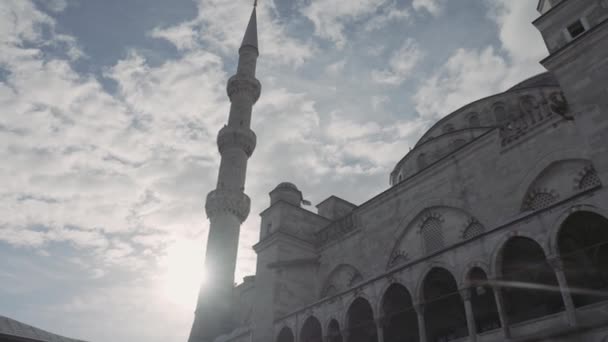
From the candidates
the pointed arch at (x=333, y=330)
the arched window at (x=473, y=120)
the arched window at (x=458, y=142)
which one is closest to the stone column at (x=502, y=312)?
the pointed arch at (x=333, y=330)

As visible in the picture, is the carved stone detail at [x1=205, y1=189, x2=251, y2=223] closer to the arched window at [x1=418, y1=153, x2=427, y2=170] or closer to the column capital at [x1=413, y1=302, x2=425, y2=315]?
the arched window at [x1=418, y1=153, x2=427, y2=170]

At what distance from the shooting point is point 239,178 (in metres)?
23.7

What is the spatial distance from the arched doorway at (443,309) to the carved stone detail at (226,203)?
11588 millimetres

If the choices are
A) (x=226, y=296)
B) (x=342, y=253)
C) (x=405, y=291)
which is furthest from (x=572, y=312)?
(x=226, y=296)

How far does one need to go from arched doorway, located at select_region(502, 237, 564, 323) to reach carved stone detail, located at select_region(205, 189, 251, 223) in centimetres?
1394

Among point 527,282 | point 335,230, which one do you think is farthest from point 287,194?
point 527,282

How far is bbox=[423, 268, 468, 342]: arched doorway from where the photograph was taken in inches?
505

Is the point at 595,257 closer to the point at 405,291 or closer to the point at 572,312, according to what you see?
the point at 572,312

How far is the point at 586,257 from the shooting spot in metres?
10.8

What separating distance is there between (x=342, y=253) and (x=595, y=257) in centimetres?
1003

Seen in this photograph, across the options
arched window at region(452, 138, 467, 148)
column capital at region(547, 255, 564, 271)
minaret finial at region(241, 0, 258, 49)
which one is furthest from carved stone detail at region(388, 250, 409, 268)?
minaret finial at region(241, 0, 258, 49)

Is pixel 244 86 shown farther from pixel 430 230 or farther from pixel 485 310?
pixel 485 310

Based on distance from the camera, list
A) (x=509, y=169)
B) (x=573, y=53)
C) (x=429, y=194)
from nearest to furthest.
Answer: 1. (x=573, y=53)
2. (x=509, y=169)
3. (x=429, y=194)

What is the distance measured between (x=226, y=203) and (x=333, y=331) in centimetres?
944
